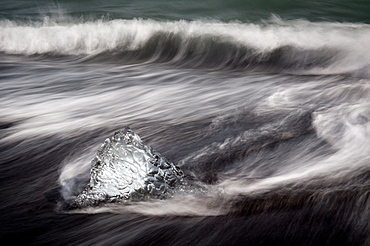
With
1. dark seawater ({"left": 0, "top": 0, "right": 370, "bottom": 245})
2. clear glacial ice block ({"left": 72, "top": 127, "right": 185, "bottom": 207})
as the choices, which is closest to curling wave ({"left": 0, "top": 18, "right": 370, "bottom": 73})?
dark seawater ({"left": 0, "top": 0, "right": 370, "bottom": 245})

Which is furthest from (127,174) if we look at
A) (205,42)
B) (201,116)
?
(205,42)

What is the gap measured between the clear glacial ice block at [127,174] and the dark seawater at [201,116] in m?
0.06

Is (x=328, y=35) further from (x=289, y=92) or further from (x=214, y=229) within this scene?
(x=214, y=229)

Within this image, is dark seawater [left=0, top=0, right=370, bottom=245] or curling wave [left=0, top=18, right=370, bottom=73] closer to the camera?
dark seawater [left=0, top=0, right=370, bottom=245]

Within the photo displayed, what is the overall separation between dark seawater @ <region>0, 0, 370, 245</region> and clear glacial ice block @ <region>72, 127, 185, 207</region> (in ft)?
0.21

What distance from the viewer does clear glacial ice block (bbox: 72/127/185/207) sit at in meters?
2.35

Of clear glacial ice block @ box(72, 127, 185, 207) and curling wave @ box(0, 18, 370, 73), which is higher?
curling wave @ box(0, 18, 370, 73)

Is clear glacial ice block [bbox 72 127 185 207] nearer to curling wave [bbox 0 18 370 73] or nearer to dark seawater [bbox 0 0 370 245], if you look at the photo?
dark seawater [bbox 0 0 370 245]

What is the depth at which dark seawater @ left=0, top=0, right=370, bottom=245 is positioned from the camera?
227 centimetres

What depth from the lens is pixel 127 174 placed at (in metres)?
2.36

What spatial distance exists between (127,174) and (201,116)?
1468mm

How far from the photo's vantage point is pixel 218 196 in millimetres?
2416

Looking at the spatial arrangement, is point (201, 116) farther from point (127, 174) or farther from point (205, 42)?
point (205, 42)

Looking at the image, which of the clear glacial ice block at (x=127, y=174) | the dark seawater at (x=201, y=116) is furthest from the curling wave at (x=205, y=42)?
the clear glacial ice block at (x=127, y=174)
